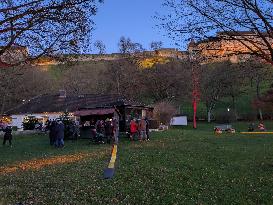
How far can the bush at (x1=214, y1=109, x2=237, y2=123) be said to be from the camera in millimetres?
84750

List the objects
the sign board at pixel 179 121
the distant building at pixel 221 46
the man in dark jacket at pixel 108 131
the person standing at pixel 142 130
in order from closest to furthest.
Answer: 1. the distant building at pixel 221 46
2. the man in dark jacket at pixel 108 131
3. the person standing at pixel 142 130
4. the sign board at pixel 179 121

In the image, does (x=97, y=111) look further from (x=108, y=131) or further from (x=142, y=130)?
(x=108, y=131)

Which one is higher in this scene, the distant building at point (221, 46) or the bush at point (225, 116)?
the distant building at point (221, 46)

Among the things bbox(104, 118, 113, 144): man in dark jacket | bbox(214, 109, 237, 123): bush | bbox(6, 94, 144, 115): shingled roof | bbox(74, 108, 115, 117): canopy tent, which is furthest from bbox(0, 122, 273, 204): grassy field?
bbox(214, 109, 237, 123): bush

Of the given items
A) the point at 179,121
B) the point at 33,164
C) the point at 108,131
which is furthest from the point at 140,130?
the point at 179,121

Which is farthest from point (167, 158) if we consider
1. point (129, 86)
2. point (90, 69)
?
point (90, 69)

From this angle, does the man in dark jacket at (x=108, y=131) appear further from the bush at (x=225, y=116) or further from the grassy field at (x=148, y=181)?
the bush at (x=225, y=116)

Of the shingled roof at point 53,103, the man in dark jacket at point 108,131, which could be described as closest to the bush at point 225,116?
the shingled roof at point 53,103

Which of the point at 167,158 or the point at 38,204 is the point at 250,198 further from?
the point at 167,158

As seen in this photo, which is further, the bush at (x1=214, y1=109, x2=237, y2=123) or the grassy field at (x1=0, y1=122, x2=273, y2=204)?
the bush at (x1=214, y1=109, x2=237, y2=123)

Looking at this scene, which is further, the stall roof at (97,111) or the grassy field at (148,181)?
the stall roof at (97,111)

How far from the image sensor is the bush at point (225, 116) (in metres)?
84.8

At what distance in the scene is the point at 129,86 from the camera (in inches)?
3246

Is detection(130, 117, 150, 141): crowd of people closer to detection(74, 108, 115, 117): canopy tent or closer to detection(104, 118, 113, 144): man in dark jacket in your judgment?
detection(104, 118, 113, 144): man in dark jacket
